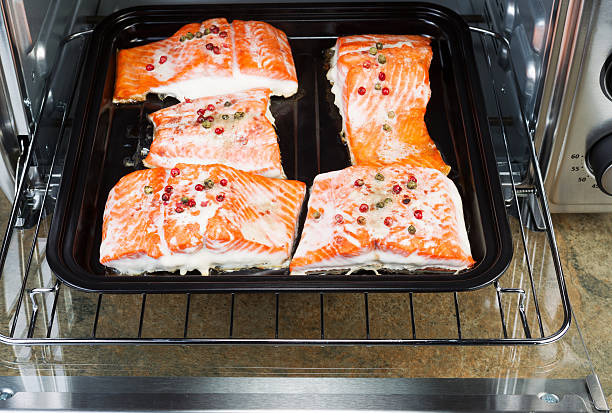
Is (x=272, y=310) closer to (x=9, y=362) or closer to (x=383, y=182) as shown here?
(x=383, y=182)

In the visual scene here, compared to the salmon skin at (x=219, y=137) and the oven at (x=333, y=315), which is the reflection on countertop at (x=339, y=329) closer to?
the oven at (x=333, y=315)

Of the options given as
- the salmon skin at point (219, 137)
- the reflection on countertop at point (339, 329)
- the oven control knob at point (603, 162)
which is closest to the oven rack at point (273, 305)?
the reflection on countertop at point (339, 329)

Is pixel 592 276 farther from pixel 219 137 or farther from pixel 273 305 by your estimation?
pixel 219 137

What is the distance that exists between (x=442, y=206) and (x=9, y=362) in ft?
2.97

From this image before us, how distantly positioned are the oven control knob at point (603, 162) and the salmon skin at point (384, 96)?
0.31 meters

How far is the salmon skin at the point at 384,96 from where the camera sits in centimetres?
172

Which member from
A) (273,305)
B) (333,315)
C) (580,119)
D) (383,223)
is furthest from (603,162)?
(273,305)

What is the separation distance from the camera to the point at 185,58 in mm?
1858

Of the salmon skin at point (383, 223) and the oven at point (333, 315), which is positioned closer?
the oven at point (333, 315)

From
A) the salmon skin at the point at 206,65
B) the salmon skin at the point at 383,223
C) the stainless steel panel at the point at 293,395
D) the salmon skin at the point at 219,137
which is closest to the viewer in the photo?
the stainless steel panel at the point at 293,395

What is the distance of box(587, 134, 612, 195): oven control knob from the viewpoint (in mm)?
1504

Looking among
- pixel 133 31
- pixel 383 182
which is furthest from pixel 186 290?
pixel 133 31

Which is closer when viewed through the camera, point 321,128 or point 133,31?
point 321,128

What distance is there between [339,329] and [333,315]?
0.04 metres
